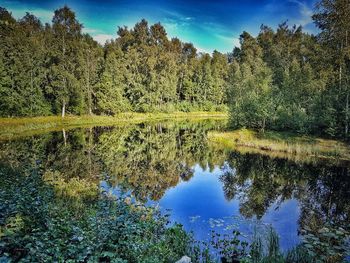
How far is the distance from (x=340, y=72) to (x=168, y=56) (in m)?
57.1

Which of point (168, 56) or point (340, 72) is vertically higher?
point (168, 56)

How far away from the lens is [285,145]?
31125 mm

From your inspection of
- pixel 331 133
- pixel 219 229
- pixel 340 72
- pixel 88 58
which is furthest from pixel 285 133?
pixel 88 58

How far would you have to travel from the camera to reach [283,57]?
89625 mm

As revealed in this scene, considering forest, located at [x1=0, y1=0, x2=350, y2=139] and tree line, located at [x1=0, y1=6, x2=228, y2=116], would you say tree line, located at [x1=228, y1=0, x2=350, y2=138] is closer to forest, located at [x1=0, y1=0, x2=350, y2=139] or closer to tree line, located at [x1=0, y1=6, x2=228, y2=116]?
forest, located at [x1=0, y1=0, x2=350, y2=139]

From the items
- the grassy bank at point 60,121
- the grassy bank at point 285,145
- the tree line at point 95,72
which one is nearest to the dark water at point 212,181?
the grassy bank at point 285,145

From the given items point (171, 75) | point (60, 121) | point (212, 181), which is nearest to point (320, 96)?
point (212, 181)

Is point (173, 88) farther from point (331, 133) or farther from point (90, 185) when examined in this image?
point (90, 185)

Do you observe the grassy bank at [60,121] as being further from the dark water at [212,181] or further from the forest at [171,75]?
the dark water at [212,181]

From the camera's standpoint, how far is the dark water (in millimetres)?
14727

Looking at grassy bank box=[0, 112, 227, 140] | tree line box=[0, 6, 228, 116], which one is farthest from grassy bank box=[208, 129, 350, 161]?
tree line box=[0, 6, 228, 116]

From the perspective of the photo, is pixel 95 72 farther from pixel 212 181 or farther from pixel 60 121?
pixel 212 181

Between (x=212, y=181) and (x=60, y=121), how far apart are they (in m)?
39.9

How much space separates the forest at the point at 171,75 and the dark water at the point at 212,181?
907 cm
